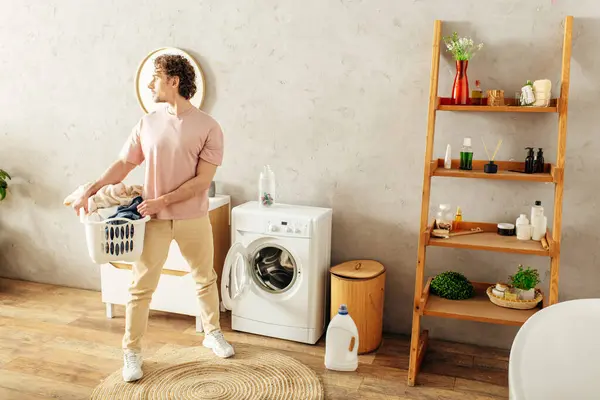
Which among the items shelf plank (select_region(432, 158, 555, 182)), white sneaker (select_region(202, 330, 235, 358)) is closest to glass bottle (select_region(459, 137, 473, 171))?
shelf plank (select_region(432, 158, 555, 182))

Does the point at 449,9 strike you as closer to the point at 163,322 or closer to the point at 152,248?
the point at 152,248

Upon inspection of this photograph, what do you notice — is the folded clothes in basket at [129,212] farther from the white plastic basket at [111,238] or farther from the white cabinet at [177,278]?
the white cabinet at [177,278]

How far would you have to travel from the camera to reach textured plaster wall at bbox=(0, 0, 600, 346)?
3082 millimetres

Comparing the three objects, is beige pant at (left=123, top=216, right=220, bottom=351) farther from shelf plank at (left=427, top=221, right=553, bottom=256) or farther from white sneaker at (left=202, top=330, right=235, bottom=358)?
shelf plank at (left=427, top=221, right=553, bottom=256)

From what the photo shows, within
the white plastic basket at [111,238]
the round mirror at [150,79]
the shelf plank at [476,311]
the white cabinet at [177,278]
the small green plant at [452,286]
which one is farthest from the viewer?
the round mirror at [150,79]

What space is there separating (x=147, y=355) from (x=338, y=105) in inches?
66.0

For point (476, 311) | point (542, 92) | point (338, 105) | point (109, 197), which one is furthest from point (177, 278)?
point (542, 92)

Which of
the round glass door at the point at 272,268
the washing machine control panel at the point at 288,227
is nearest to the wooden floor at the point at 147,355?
the round glass door at the point at 272,268

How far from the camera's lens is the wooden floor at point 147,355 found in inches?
113

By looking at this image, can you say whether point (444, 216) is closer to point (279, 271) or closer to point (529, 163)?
Result: point (529, 163)

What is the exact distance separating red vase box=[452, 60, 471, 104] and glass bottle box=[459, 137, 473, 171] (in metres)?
0.19

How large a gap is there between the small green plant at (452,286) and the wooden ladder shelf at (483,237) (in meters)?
0.03

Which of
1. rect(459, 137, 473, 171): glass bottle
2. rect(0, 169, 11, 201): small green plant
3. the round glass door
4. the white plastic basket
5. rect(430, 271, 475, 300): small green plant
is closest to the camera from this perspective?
the white plastic basket

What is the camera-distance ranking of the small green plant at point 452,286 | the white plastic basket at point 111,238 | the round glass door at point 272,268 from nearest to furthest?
1. the white plastic basket at point 111,238
2. the small green plant at point 452,286
3. the round glass door at point 272,268
